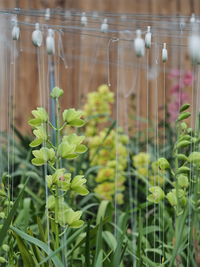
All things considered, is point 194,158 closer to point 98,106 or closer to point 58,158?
point 58,158

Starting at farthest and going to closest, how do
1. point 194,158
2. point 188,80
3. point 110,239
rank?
point 188,80 → point 110,239 → point 194,158

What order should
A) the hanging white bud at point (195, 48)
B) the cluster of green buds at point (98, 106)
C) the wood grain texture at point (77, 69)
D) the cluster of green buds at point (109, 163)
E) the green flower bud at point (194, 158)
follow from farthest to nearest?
the wood grain texture at point (77, 69) → the cluster of green buds at point (98, 106) → the cluster of green buds at point (109, 163) → the hanging white bud at point (195, 48) → the green flower bud at point (194, 158)

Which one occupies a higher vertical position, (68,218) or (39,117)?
(39,117)

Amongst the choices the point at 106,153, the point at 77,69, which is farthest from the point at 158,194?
→ the point at 77,69

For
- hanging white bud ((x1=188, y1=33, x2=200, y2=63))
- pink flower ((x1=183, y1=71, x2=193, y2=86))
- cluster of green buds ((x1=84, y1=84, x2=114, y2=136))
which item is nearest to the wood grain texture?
pink flower ((x1=183, y1=71, x2=193, y2=86))

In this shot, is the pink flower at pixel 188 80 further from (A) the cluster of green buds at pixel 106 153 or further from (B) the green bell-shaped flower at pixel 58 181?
(B) the green bell-shaped flower at pixel 58 181

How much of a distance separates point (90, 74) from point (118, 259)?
285 centimetres

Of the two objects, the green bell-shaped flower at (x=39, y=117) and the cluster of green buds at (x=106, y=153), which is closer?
the green bell-shaped flower at (x=39, y=117)

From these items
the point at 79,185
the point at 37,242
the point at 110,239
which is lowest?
the point at 110,239

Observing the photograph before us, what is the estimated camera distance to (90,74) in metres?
3.90

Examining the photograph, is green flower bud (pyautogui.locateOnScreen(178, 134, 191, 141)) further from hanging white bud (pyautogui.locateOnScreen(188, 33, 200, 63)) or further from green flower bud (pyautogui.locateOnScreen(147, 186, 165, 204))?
hanging white bud (pyautogui.locateOnScreen(188, 33, 200, 63))

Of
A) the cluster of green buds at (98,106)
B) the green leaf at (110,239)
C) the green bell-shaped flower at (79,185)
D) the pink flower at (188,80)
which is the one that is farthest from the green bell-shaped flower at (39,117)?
the pink flower at (188,80)

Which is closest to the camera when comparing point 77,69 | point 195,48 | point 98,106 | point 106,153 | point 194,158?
point 194,158

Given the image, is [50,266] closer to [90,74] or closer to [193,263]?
[193,263]
